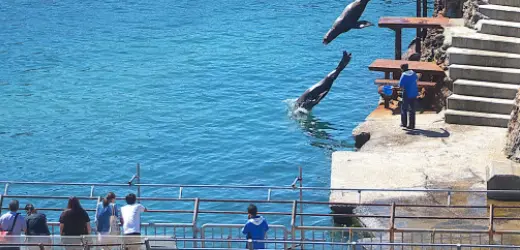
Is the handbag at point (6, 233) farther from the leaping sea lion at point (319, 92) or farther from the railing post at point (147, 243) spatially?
the leaping sea lion at point (319, 92)

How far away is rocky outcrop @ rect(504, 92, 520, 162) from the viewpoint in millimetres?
22922

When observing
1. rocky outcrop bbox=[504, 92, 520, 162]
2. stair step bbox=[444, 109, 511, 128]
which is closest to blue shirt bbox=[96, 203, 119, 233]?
rocky outcrop bbox=[504, 92, 520, 162]

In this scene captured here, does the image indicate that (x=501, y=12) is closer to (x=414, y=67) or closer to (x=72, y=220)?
(x=414, y=67)

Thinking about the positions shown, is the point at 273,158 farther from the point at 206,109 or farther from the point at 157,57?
the point at 157,57

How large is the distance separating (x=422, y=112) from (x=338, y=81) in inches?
298

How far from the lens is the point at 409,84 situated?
25125mm

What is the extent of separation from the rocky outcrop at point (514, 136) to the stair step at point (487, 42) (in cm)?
277

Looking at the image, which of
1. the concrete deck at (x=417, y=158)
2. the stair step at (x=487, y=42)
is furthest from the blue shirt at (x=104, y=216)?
the stair step at (x=487, y=42)

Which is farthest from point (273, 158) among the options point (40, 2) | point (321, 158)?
point (40, 2)

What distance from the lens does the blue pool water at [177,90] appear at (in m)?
27.5

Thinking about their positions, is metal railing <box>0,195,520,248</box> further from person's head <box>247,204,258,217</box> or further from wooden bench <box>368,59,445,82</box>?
wooden bench <box>368,59,445,82</box>

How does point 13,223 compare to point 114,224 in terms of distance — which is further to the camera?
point 114,224

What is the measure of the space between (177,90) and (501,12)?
11340 millimetres

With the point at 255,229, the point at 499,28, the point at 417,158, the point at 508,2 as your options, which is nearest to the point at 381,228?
the point at 255,229
